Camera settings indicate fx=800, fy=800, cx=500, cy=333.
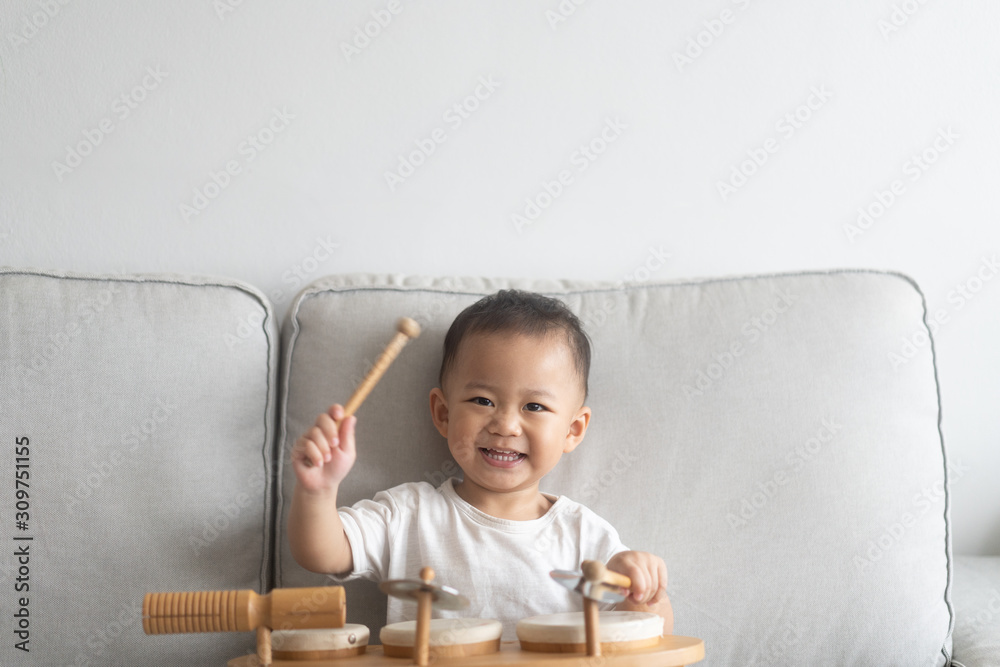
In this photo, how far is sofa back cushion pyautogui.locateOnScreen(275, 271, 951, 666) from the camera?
113 centimetres

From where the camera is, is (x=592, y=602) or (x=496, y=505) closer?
(x=592, y=602)

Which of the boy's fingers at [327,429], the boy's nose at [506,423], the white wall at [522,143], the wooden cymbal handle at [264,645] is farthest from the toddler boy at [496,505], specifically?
the white wall at [522,143]

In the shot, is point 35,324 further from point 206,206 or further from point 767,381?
point 767,381

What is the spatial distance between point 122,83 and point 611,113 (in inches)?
34.2

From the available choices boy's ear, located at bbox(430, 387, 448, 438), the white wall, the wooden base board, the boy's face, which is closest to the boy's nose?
the boy's face

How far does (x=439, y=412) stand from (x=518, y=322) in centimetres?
18

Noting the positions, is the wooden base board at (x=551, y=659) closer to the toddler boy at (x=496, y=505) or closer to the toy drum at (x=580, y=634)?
the toy drum at (x=580, y=634)

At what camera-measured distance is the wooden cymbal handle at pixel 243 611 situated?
0.76 m

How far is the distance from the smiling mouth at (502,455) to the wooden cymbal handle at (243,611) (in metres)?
0.37

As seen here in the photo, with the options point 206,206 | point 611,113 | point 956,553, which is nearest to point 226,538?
point 206,206

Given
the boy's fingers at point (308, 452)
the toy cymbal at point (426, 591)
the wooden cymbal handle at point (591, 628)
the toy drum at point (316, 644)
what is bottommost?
the toy drum at point (316, 644)

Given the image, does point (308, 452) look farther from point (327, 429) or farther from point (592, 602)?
point (592, 602)

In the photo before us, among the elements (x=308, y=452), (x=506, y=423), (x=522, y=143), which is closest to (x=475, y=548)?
(x=506, y=423)

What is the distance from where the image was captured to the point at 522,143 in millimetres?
1472
